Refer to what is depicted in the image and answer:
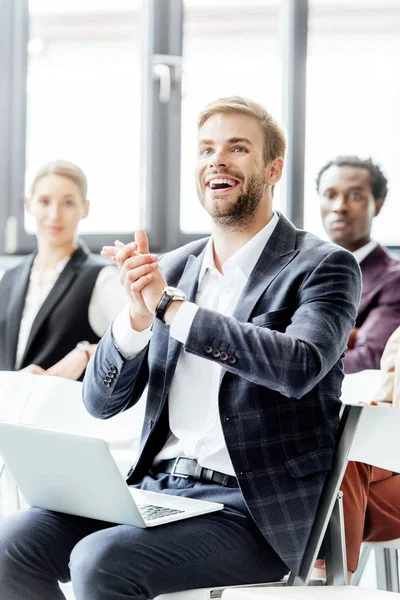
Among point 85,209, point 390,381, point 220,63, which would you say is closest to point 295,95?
point 220,63

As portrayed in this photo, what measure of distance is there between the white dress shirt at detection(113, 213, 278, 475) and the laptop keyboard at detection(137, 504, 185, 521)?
0.16 m

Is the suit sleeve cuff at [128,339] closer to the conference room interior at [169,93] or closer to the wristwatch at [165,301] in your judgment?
the wristwatch at [165,301]

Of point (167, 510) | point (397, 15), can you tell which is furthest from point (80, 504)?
point (397, 15)

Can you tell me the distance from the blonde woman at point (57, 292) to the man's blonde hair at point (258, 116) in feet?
4.87

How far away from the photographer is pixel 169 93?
165 inches

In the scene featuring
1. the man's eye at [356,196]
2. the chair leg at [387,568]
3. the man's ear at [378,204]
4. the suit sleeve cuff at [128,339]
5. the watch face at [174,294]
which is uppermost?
the man's eye at [356,196]

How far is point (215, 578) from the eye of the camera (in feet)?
5.55

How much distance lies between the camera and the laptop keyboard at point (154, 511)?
1682 millimetres

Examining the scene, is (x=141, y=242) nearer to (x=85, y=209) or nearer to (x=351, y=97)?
(x=85, y=209)

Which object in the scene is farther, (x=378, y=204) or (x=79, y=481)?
(x=378, y=204)

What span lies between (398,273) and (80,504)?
2.00 m

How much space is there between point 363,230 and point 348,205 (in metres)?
0.12

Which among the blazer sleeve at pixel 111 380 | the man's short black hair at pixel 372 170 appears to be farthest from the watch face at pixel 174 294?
the man's short black hair at pixel 372 170

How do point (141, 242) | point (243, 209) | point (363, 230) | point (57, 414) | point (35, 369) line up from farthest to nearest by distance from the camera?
point (363, 230)
point (35, 369)
point (57, 414)
point (243, 209)
point (141, 242)
